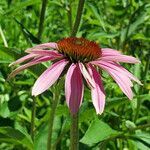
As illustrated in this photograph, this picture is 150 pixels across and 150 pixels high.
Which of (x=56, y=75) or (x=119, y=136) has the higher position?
(x=56, y=75)

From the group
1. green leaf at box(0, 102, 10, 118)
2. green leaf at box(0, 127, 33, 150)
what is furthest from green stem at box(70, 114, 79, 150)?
green leaf at box(0, 102, 10, 118)

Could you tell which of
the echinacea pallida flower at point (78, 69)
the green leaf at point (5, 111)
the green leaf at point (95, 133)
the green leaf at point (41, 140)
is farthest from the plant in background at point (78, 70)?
the green leaf at point (5, 111)

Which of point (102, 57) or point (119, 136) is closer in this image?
point (102, 57)

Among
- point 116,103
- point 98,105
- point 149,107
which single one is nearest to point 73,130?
point 98,105

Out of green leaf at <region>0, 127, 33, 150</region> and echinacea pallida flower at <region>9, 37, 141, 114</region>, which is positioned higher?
echinacea pallida flower at <region>9, 37, 141, 114</region>

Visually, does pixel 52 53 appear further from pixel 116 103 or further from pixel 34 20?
pixel 34 20

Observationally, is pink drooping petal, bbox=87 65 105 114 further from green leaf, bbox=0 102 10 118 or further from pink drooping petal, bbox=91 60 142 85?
green leaf, bbox=0 102 10 118

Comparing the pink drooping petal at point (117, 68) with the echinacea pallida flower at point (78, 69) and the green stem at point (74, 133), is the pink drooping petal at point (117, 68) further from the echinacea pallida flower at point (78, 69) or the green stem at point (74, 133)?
the green stem at point (74, 133)
